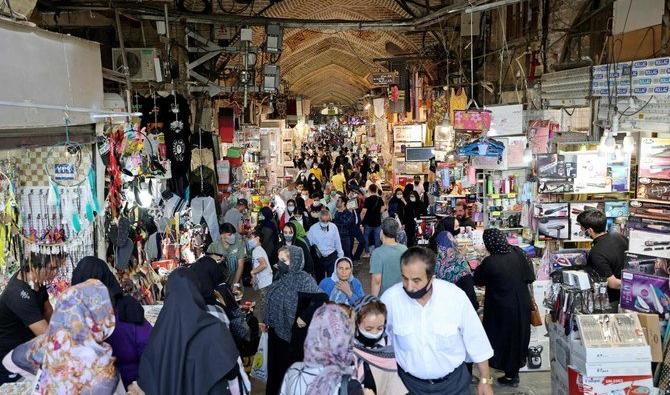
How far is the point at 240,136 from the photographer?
595 inches

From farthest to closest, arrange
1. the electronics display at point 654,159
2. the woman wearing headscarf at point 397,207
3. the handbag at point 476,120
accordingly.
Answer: the woman wearing headscarf at point 397,207 < the electronics display at point 654,159 < the handbag at point 476,120

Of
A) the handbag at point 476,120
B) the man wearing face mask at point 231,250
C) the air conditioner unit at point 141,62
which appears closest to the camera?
the man wearing face mask at point 231,250

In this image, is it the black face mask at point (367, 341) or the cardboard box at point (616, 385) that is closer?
the black face mask at point (367, 341)

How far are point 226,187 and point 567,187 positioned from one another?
19.6 feet

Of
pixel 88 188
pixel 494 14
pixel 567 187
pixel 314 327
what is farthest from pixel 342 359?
pixel 494 14

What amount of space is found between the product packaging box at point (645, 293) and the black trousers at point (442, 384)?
5.14 ft

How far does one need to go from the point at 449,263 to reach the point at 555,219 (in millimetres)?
2100

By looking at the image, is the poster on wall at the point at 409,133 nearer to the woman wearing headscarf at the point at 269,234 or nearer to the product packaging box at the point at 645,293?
the woman wearing headscarf at the point at 269,234

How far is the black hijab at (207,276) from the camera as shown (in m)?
3.99

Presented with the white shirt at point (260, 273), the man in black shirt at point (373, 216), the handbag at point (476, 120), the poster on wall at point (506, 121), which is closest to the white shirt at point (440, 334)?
the white shirt at point (260, 273)

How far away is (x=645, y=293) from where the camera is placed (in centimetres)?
424

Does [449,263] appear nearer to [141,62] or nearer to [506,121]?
[506,121]

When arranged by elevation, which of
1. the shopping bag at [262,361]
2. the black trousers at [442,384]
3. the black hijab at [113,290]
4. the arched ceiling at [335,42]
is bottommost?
the shopping bag at [262,361]

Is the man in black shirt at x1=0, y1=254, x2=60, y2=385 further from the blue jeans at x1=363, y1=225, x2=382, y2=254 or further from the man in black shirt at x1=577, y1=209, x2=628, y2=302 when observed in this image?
the blue jeans at x1=363, y1=225, x2=382, y2=254
